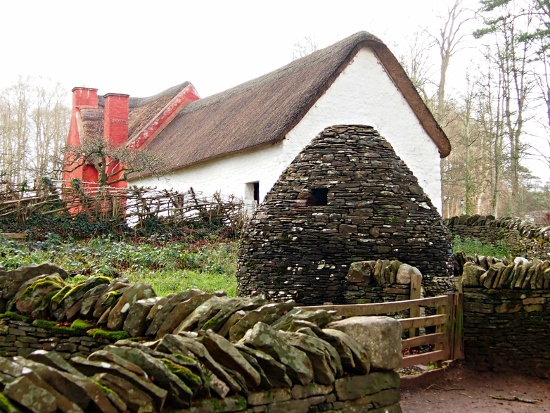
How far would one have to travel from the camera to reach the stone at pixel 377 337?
4359 millimetres

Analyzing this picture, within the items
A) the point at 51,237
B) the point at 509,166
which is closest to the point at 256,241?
the point at 51,237

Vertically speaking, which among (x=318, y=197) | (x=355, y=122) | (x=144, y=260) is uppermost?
(x=355, y=122)

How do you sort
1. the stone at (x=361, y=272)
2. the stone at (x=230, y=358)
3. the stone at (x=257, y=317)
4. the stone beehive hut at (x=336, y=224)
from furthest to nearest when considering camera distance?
1. the stone beehive hut at (x=336, y=224)
2. the stone at (x=361, y=272)
3. the stone at (x=257, y=317)
4. the stone at (x=230, y=358)

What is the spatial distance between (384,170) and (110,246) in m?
8.54

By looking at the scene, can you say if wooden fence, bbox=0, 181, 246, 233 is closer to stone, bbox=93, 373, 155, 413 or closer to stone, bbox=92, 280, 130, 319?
stone, bbox=92, 280, 130, 319

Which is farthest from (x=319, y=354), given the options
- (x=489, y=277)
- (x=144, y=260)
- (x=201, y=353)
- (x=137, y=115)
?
(x=137, y=115)

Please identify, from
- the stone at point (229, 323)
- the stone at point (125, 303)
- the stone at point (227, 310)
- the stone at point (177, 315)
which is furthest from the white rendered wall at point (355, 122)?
the stone at point (229, 323)

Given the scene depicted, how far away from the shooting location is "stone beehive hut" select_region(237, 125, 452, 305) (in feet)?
30.5

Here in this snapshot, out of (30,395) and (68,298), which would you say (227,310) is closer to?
(68,298)

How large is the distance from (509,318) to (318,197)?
3.42 m

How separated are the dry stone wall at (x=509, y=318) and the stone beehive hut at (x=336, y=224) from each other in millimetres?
1405

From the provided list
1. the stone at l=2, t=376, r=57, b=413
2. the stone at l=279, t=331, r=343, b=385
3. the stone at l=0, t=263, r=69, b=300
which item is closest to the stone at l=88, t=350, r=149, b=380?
the stone at l=2, t=376, r=57, b=413

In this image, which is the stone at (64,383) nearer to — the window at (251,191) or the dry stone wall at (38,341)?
the dry stone wall at (38,341)

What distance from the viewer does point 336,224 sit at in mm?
9414
